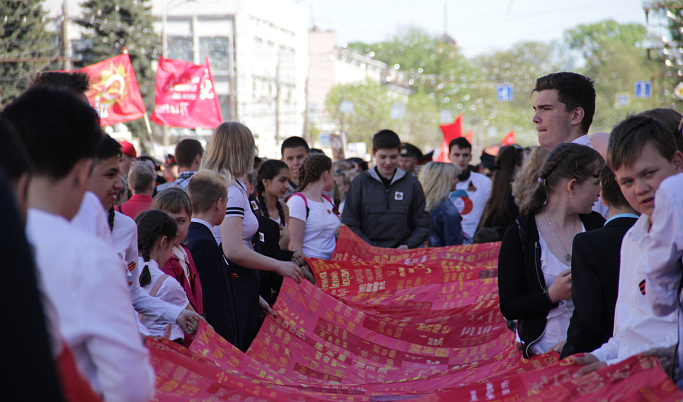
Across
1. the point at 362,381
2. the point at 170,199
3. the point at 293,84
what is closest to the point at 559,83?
the point at 362,381

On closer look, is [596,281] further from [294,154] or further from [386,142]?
[294,154]

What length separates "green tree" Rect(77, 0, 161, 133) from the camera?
40.4 metres

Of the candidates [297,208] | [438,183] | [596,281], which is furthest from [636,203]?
[438,183]

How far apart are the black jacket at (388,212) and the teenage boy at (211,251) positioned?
3724 millimetres

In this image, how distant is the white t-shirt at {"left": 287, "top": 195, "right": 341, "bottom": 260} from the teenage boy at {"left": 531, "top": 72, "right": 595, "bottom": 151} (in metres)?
2.81

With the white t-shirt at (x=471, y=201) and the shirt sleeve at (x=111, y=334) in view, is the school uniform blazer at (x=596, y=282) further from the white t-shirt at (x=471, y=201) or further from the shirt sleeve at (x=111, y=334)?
the white t-shirt at (x=471, y=201)

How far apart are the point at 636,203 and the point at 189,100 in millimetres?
15063

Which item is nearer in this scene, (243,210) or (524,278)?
(524,278)

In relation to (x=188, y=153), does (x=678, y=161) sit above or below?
above

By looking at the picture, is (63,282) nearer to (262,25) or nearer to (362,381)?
(362,381)

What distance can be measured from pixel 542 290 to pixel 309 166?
3995mm

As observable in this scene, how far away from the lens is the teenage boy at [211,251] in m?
5.23

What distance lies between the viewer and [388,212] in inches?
354

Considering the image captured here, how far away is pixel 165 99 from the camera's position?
1714 centimetres
